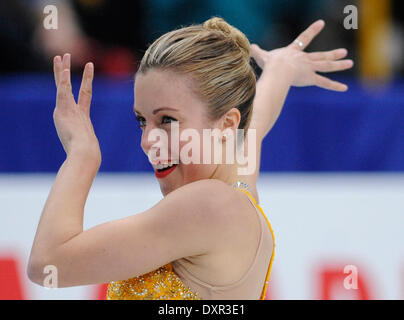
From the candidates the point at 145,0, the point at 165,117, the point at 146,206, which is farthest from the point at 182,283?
the point at 145,0

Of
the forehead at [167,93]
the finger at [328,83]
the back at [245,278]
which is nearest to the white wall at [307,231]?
the finger at [328,83]

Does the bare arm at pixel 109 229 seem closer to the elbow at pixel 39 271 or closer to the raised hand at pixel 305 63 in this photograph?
the elbow at pixel 39 271

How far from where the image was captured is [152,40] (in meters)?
5.06

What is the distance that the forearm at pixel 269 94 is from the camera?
6.42 ft

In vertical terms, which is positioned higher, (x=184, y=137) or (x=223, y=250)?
(x=184, y=137)

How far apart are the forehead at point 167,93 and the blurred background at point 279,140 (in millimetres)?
997

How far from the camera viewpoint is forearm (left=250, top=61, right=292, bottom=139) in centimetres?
196

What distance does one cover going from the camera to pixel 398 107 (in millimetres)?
3840

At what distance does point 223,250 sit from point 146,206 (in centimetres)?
188

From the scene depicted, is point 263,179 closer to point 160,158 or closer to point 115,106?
point 115,106

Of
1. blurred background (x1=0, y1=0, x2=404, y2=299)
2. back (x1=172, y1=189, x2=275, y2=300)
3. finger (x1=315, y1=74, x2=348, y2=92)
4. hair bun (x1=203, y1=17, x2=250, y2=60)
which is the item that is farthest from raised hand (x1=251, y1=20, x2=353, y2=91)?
back (x1=172, y1=189, x2=275, y2=300)

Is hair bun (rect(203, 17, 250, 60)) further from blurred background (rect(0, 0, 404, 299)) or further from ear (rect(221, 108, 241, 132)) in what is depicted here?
blurred background (rect(0, 0, 404, 299))

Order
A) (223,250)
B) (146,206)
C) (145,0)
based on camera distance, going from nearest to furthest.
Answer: (223,250) → (146,206) → (145,0)
